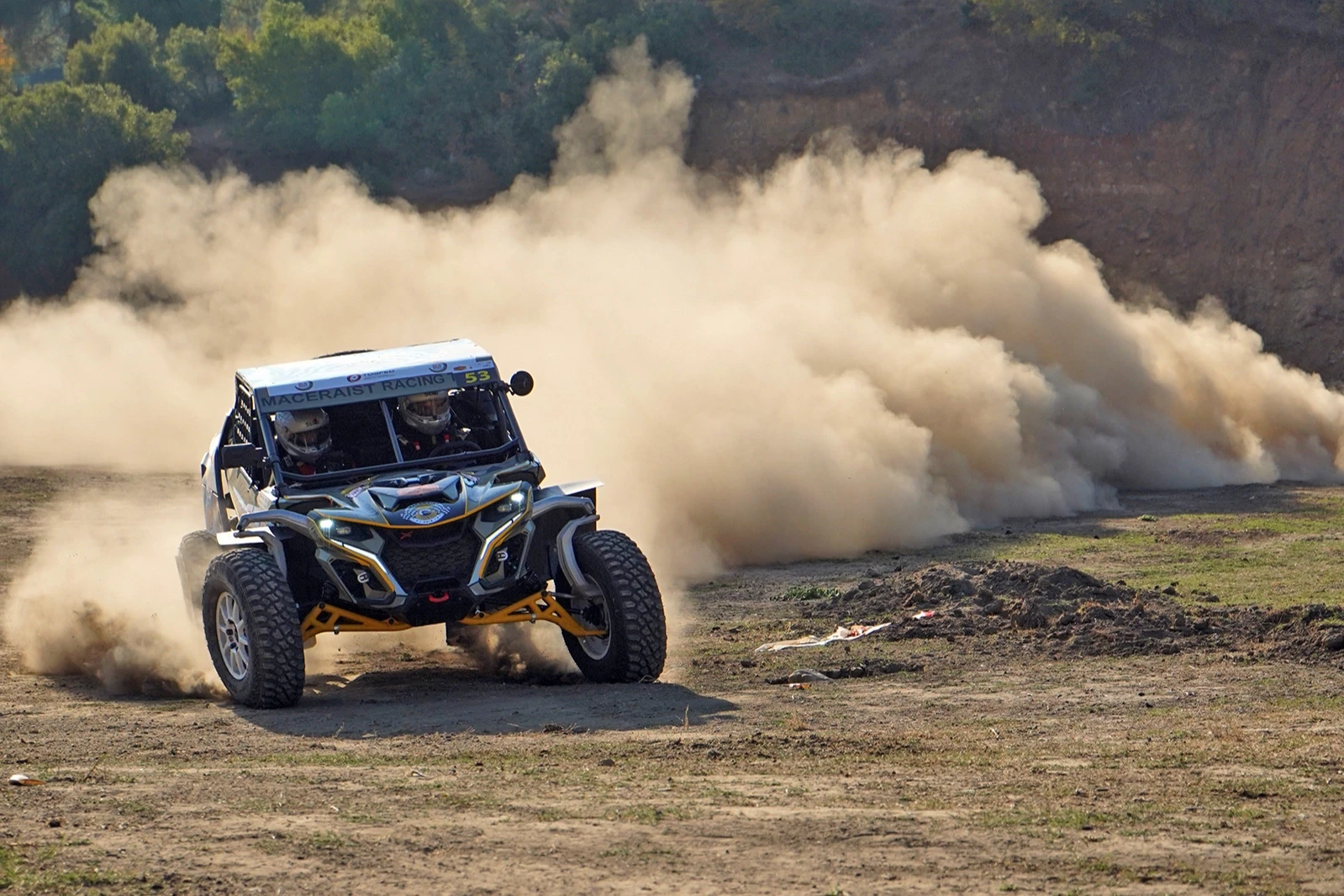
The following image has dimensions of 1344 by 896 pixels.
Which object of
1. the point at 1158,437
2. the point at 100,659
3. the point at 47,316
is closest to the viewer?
the point at 100,659

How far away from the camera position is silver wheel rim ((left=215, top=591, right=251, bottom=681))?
40.4 feet

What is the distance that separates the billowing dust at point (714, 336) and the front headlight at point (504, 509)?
7645mm

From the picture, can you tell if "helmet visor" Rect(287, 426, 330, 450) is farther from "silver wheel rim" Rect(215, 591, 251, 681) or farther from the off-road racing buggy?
"silver wheel rim" Rect(215, 591, 251, 681)

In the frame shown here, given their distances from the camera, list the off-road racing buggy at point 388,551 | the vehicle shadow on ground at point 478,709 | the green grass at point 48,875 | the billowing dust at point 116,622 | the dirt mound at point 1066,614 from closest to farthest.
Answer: the green grass at point 48,875, the vehicle shadow on ground at point 478,709, the off-road racing buggy at point 388,551, the billowing dust at point 116,622, the dirt mound at point 1066,614

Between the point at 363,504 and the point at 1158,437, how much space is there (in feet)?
70.6

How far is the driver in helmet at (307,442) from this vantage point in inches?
530

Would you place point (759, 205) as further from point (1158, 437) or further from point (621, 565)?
point (621, 565)

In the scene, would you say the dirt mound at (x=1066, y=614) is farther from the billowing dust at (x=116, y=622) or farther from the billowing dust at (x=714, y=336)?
the billowing dust at (x=116, y=622)

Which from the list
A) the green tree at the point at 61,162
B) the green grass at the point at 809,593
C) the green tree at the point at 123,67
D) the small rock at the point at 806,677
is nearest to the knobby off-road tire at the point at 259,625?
the small rock at the point at 806,677

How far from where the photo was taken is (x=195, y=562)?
13.8 meters

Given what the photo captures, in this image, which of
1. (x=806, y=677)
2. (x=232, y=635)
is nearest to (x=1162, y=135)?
(x=806, y=677)

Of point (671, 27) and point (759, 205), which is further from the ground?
point (671, 27)

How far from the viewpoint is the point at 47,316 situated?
41594 mm

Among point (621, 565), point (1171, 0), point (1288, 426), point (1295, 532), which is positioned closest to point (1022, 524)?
point (1295, 532)
